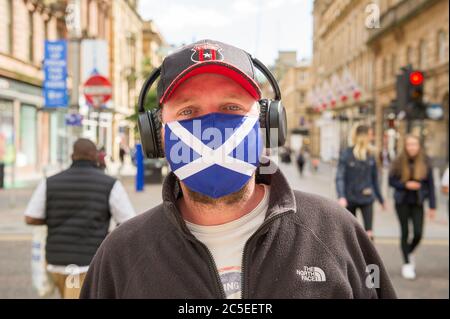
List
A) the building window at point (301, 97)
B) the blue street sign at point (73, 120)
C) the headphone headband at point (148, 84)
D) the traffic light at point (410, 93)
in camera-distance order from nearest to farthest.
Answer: the headphone headband at point (148, 84) < the traffic light at point (410, 93) < the blue street sign at point (73, 120) < the building window at point (301, 97)

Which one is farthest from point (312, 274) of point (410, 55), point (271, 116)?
point (410, 55)

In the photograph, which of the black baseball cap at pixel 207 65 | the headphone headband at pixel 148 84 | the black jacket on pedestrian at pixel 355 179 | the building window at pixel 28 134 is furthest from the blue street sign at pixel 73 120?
the black baseball cap at pixel 207 65

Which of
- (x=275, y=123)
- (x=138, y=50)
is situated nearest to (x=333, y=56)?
(x=138, y=50)

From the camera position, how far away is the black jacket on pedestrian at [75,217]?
4.12 meters

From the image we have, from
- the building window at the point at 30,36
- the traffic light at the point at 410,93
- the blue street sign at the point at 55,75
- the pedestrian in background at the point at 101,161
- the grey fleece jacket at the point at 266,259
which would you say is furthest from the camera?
the building window at the point at 30,36

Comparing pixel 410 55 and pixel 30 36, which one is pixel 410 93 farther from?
pixel 410 55

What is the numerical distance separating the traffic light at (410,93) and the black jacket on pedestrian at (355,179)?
5875 millimetres

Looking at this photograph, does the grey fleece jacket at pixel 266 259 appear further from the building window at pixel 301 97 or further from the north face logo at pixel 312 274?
the building window at pixel 301 97

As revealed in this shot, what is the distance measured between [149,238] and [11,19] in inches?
682

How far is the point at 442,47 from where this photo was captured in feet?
86.9

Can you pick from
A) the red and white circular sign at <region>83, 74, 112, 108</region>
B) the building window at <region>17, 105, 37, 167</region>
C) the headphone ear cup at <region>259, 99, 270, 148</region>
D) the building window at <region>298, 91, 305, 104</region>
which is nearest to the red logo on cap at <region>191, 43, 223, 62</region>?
the headphone ear cup at <region>259, 99, 270, 148</region>

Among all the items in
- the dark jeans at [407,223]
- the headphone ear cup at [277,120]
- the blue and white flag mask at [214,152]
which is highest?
the headphone ear cup at [277,120]

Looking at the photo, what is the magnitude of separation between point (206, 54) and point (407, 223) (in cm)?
586
